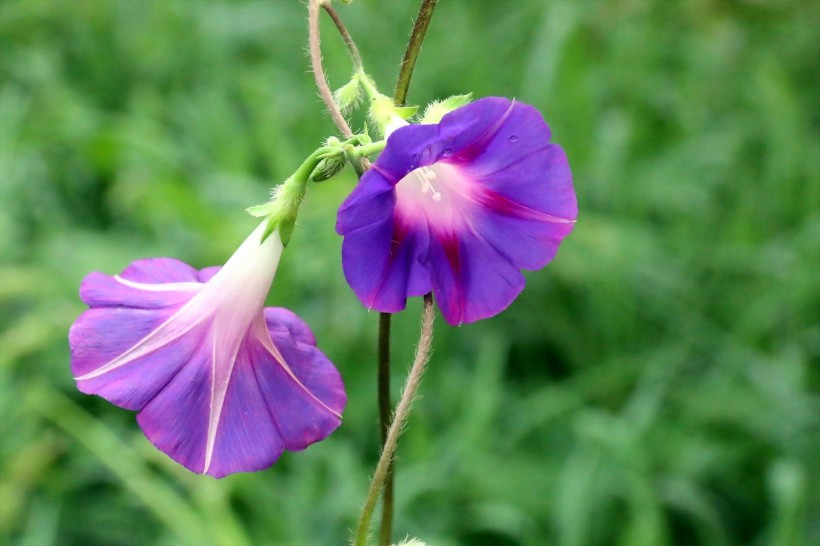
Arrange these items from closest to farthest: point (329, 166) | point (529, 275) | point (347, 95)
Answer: point (329, 166) < point (347, 95) < point (529, 275)

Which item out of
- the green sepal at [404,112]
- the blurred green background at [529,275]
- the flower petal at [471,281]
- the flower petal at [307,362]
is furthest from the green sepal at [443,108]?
the blurred green background at [529,275]

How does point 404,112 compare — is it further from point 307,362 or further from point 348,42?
point 307,362

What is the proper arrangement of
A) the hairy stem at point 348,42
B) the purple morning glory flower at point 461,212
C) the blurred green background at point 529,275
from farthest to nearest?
the blurred green background at point 529,275, the hairy stem at point 348,42, the purple morning glory flower at point 461,212

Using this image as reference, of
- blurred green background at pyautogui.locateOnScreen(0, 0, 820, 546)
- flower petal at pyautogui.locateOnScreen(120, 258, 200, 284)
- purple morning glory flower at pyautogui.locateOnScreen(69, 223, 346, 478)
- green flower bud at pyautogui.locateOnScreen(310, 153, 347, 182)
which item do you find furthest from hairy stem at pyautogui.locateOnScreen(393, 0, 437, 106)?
blurred green background at pyautogui.locateOnScreen(0, 0, 820, 546)

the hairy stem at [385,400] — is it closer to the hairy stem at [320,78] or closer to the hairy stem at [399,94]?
the hairy stem at [399,94]

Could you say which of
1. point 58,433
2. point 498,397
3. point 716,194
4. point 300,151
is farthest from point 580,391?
point 58,433

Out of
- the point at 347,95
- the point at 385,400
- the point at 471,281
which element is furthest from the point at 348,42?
the point at 385,400

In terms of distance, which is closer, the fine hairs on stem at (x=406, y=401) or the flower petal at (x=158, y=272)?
the fine hairs on stem at (x=406, y=401)
